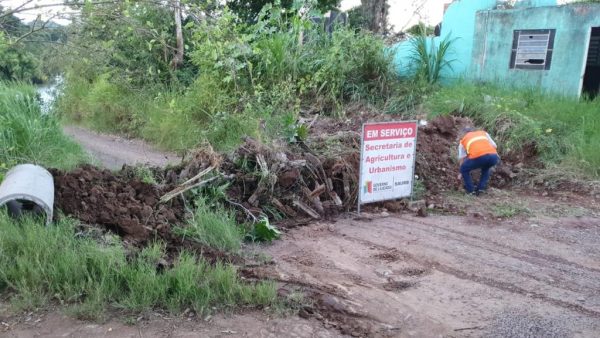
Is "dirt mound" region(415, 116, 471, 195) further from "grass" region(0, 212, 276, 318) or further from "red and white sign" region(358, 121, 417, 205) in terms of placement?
"grass" region(0, 212, 276, 318)

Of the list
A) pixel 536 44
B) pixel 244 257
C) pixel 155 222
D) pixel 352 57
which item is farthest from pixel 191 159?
pixel 536 44

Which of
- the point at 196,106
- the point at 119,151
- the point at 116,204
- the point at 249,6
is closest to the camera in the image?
the point at 116,204

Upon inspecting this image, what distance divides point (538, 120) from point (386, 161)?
4.00m

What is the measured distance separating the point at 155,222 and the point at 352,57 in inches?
285

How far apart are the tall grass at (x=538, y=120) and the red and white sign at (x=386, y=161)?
286 cm

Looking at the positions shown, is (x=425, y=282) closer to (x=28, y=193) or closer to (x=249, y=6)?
(x=28, y=193)

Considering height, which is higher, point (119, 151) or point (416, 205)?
point (416, 205)

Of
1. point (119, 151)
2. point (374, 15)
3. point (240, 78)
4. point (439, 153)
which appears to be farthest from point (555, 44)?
point (119, 151)

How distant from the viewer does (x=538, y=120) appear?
28.5 ft

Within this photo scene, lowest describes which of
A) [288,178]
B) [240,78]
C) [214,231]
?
[214,231]

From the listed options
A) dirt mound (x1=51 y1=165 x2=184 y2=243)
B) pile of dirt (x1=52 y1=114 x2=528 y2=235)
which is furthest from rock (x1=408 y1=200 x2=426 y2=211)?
dirt mound (x1=51 y1=165 x2=184 y2=243)

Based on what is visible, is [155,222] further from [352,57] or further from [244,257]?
[352,57]

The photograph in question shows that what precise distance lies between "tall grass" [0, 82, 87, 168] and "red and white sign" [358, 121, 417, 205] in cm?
374

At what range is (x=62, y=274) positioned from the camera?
11.7 feet
